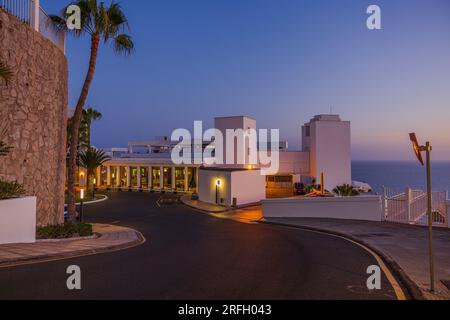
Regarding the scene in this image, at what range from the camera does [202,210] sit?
92.3ft

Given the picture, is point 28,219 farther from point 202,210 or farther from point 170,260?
point 202,210

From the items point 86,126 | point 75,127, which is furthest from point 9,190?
point 86,126

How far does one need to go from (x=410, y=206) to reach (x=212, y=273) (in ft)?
45.8

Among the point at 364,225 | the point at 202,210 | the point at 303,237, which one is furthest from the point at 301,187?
the point at 303,237

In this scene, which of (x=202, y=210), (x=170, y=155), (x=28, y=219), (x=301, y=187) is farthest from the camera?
(x=170, y=155)

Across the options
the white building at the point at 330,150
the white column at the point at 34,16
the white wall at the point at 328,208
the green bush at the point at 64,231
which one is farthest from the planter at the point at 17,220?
the white building at the point at 330,150

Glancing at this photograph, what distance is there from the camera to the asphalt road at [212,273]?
6625 millimetres

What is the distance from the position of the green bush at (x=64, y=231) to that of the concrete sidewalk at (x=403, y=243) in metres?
10.5

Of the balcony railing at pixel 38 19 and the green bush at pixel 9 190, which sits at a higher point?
the balcony railing at pixel 38 19

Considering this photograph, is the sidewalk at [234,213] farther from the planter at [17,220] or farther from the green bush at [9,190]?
the green bush at [9,190]

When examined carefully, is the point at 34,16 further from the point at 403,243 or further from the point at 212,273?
the point at 403,243

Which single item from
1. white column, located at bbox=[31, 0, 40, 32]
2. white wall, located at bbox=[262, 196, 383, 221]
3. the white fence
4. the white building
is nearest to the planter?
white column, located at bbox=[31, 0, 40, 32]

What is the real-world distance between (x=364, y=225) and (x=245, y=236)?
6734mm

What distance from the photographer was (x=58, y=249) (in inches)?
409
